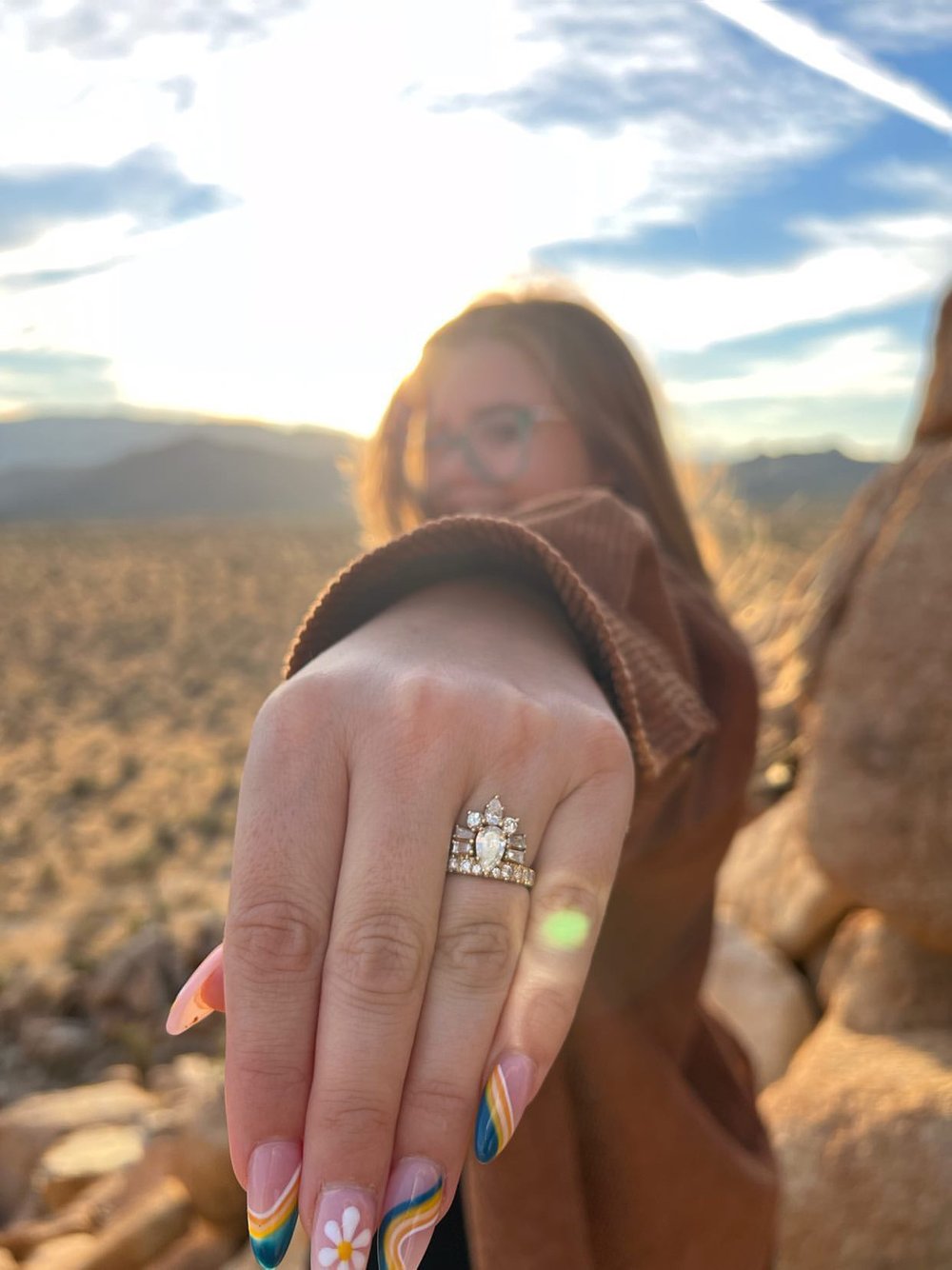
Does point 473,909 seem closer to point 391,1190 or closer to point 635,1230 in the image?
point 391,1190

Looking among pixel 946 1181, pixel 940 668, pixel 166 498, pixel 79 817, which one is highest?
pixel 940 668

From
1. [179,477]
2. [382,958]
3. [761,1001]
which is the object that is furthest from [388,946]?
[179,477]

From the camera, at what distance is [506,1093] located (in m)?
0.60

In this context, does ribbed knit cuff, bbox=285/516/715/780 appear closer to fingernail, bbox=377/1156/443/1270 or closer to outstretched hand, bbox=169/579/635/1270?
outstretched hand, bbox=169/579/635/1270

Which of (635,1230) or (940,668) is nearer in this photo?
(635,1230)

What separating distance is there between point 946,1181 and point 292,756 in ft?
6.09

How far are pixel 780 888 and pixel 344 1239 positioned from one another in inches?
110

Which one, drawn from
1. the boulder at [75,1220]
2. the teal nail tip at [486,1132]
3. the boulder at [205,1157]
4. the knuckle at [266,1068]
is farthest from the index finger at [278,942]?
the boulder at [75,1220]

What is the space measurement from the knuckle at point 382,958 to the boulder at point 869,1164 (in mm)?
1760

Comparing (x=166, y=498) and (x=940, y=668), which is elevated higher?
(x=940, y=668)

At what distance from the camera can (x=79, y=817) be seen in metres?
7.58

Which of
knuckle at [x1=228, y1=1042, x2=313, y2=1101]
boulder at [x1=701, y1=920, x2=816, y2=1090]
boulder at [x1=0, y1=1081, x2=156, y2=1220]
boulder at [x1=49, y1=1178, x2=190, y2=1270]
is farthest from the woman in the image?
boulder at [x1=0, y1=1081, x2=156, y2=1220]

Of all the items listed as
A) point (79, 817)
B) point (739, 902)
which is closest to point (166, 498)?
point (79, 817)

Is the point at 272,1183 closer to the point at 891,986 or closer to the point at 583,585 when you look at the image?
the point at 583,585
